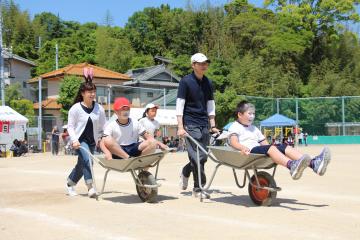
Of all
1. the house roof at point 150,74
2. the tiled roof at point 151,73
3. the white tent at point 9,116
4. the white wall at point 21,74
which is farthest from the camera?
the white wall at point 21,74

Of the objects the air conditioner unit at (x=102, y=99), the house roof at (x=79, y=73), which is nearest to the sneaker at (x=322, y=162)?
the air conditioner unit at (x=102, y=99)

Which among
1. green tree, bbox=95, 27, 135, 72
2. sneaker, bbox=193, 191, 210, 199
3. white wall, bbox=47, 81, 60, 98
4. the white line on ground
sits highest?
green tree, bbox=95, 27, 135, 72

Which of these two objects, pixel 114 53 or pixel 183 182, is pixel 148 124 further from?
pixel 114 53

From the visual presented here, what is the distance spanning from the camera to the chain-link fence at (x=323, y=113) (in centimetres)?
3666

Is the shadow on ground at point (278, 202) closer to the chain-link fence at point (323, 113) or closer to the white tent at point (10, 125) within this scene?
the white tent at point (10, 125)

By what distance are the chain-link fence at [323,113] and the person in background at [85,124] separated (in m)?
29.3

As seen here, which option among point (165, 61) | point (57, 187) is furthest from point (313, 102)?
point (57, 187)

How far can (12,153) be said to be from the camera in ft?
89.8

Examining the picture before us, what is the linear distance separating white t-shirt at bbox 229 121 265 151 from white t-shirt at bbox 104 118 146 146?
1383mm

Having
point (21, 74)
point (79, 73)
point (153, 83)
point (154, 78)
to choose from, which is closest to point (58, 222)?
point (79, 73)

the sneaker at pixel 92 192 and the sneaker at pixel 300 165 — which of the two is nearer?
the sneaker at pixel 300 165

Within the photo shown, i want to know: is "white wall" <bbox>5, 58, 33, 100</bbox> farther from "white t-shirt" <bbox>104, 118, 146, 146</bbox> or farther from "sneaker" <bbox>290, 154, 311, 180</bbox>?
"sneaker" <bbox>290, 154, 311, 180</bbox>

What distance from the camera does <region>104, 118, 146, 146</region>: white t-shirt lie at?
7328 mm

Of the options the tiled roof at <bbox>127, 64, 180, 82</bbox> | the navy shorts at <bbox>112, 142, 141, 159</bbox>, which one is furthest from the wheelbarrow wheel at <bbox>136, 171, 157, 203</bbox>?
the tiled roof at <bbox>127, 64, 180, 82</bbox>
